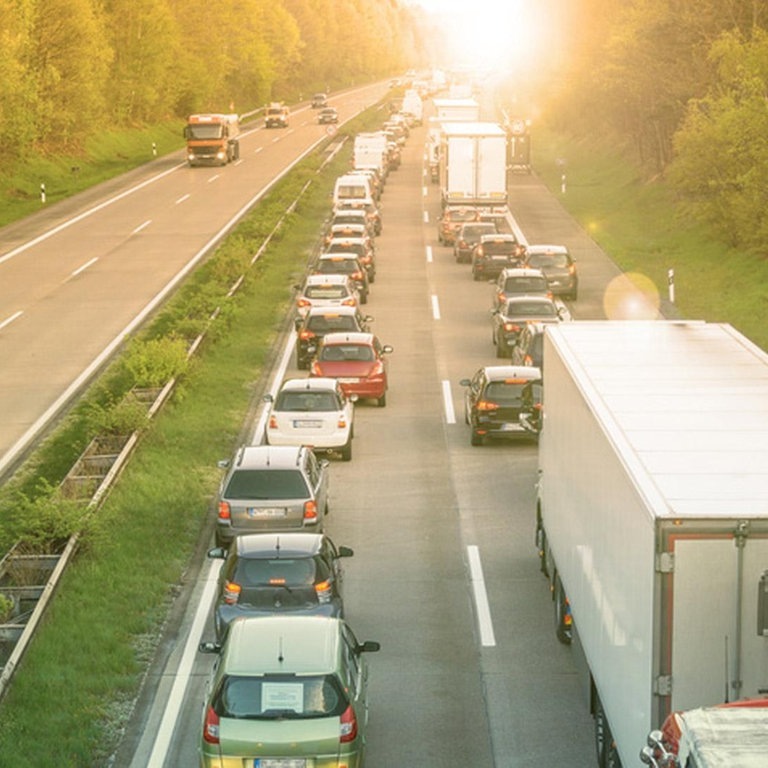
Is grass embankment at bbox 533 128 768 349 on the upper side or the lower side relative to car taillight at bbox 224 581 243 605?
upper

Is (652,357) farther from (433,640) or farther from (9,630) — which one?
(9,630)

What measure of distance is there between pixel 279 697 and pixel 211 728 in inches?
22.8

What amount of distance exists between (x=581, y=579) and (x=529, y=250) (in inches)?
1290

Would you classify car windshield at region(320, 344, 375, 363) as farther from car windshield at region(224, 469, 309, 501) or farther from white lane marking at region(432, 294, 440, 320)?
white lane marking at region(432, 294, 440, 320)

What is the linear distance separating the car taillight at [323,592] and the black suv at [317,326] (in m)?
18.2

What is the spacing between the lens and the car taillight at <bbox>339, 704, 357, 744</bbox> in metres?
12.8

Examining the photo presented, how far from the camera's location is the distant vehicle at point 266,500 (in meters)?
20.9

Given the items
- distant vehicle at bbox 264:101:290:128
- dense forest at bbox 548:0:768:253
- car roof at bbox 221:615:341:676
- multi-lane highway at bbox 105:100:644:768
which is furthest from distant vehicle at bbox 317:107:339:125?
car roof at bbox 221:615:341:676

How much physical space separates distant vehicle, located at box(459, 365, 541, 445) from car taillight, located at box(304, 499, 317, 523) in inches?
304

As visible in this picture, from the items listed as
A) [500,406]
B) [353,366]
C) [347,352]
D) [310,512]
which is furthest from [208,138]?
[310,512]

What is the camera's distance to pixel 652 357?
1633 centimetres

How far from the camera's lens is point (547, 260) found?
45969 mm

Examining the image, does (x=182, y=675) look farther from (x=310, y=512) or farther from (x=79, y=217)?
(x=79, y=217)

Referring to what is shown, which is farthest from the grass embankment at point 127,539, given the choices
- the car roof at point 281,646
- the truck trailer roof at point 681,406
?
the truck trailer roof at point 681,406
